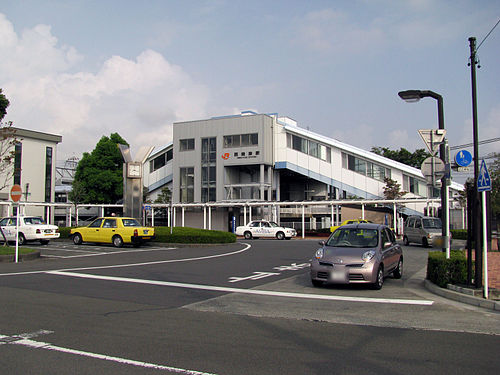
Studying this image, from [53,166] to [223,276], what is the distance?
4829 cm

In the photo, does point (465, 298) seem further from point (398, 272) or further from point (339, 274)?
point (398, 272)

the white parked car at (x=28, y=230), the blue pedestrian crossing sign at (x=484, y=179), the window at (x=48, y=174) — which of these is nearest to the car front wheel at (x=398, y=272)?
the blue pedestrian crossing sign at (x=484, y=179)

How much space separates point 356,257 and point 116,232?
17069 millimetres

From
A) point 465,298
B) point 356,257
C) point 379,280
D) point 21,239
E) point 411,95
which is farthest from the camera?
point 21,239

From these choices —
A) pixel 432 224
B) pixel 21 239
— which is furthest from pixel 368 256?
pixel 21 239

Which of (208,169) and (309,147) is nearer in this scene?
(309,147)

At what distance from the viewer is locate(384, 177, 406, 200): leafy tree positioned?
45.6m

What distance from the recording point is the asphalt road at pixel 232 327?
210 inches

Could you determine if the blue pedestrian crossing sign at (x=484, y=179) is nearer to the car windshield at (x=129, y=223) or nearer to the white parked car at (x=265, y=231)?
the car windshield at (x=129, y=223)

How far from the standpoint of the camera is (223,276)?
13.5m

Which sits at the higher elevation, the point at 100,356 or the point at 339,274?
the point at 339,274

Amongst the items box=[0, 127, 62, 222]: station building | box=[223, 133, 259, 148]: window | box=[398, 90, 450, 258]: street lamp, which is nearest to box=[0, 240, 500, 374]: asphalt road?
box=[398, 90, 450, 258]: street lamp

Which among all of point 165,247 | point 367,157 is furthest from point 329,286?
point 367,157

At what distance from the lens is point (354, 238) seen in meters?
12.0
